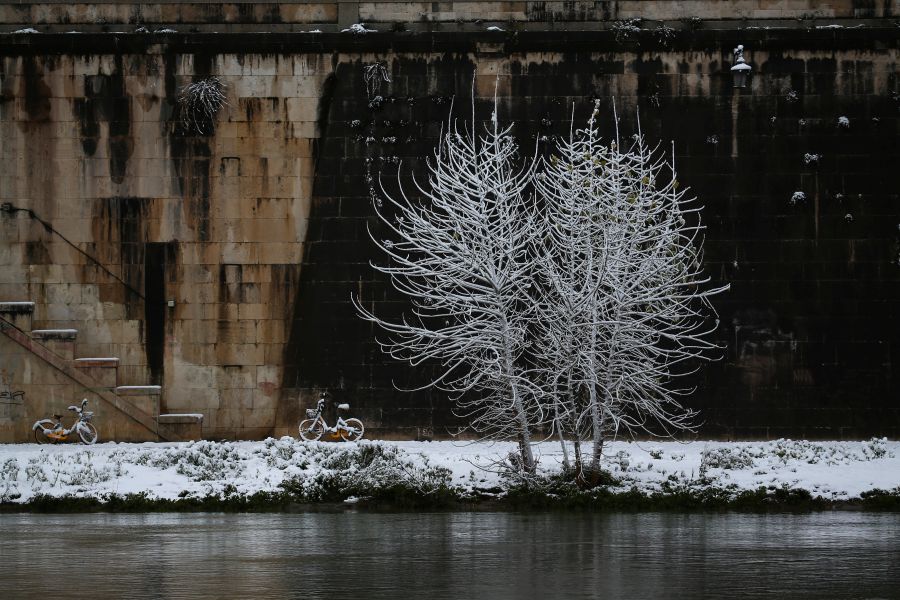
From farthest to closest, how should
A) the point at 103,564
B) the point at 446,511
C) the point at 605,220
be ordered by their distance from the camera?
the point at 605,220, the point at 446,511, the point at 103,564

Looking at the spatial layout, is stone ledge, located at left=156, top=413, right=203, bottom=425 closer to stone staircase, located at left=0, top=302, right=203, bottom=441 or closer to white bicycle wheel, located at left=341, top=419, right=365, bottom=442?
stone staircase, located at left=0, top=302, right=203, bottom=441

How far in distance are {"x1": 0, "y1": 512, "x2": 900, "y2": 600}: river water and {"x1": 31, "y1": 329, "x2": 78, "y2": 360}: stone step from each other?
6960 millimetres

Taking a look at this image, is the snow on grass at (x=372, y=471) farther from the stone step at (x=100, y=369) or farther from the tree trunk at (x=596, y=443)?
the stone step at (x=100, y=369)

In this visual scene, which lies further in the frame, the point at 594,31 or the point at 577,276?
the point at 594,31

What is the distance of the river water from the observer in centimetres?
1099

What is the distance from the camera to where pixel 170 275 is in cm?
2497

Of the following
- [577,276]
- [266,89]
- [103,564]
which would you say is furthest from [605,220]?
[103,564]

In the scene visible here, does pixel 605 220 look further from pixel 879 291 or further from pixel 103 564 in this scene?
pixel 103 564

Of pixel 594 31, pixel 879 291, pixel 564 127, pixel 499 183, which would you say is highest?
pixel 594 31

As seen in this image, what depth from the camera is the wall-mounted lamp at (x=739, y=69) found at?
24500 mm

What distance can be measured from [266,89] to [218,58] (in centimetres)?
111

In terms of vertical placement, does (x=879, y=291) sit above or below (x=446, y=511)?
above

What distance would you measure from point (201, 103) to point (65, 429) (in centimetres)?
673

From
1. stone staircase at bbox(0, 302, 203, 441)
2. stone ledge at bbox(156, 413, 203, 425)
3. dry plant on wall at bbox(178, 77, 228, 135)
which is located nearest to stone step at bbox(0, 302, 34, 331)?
stone staircase at bbox(0, 302, 203, 441)
